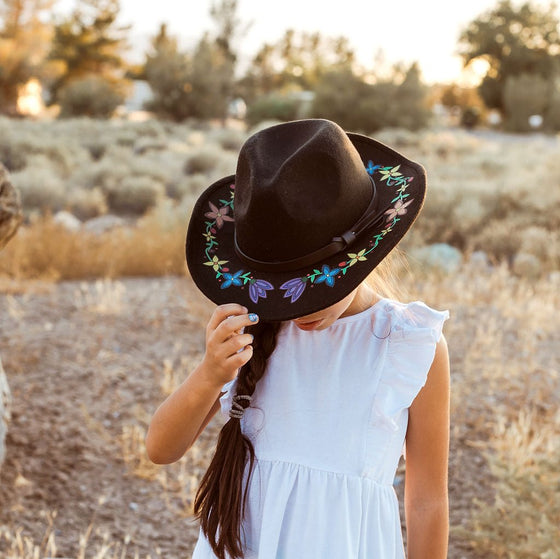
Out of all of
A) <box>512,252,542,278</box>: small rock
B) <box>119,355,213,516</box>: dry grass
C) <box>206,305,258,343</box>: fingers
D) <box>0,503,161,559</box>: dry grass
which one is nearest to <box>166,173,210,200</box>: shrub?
<box>512,252,542,278</box>: small rock

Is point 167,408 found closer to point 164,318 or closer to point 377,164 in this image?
point 377,164

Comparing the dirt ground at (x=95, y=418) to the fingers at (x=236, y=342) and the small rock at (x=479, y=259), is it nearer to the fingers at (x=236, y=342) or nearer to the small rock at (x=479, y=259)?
the fingers at (x=236, y=342)

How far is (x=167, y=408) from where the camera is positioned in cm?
150

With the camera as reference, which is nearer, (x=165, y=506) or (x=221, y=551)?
(x=221, y=551)

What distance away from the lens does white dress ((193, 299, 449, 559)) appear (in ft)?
4.73

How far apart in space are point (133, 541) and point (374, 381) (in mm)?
1980

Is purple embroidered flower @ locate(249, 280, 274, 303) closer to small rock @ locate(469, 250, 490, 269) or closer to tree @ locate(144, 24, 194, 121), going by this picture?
small rock @ locate(469, 250, 490, 269)

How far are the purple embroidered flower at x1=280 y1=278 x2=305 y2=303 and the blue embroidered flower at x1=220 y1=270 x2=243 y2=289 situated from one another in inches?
4.3

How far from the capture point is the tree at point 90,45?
3688cm

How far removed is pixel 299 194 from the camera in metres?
1.30

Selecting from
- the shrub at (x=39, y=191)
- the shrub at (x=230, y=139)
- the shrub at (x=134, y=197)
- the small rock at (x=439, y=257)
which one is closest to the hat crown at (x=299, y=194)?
the small rock at (x=439, y=257)

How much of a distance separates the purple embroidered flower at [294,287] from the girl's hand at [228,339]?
7cm

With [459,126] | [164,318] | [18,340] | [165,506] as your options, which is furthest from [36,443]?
[459,126]

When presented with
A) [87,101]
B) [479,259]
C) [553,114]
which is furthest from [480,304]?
[553,114]
